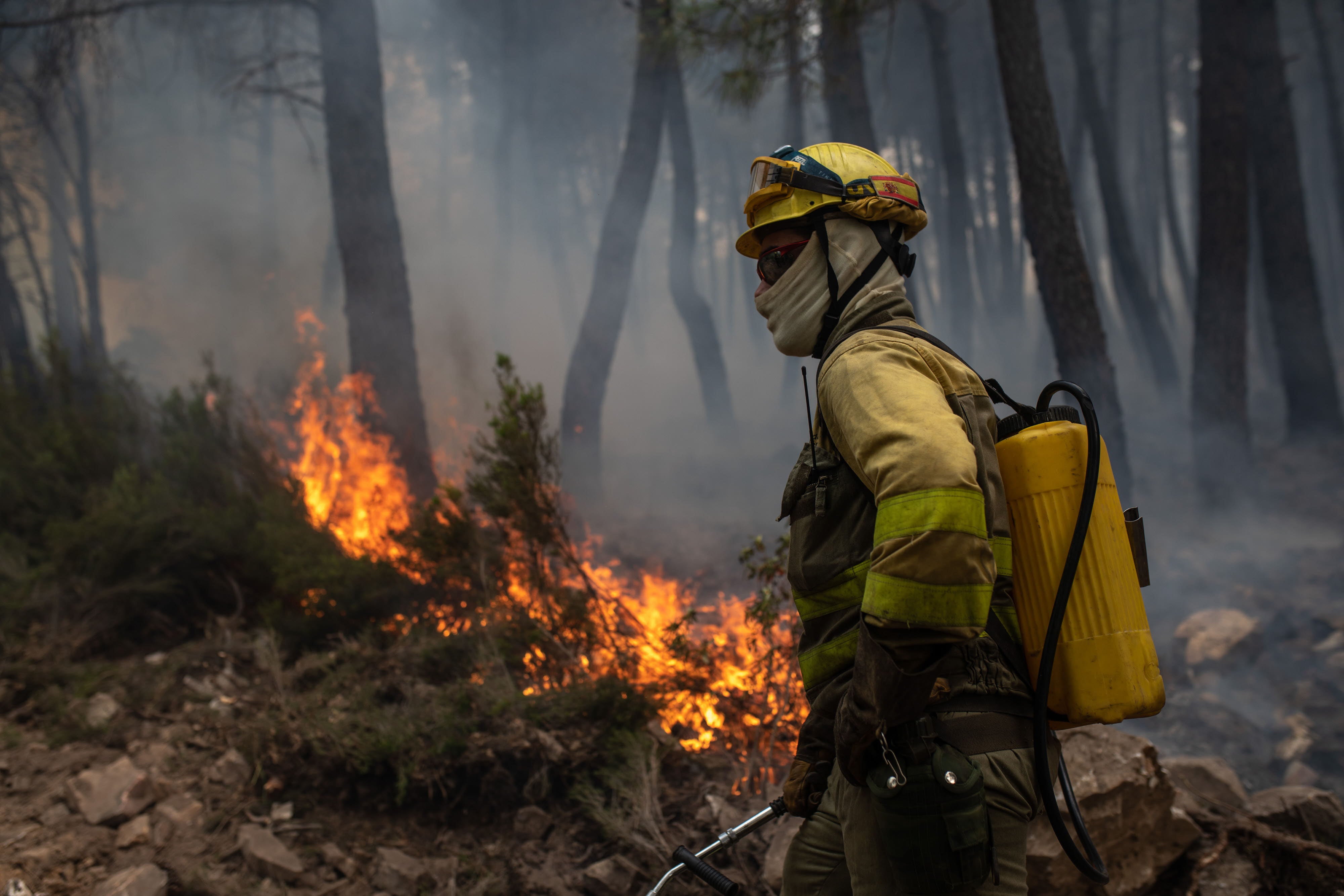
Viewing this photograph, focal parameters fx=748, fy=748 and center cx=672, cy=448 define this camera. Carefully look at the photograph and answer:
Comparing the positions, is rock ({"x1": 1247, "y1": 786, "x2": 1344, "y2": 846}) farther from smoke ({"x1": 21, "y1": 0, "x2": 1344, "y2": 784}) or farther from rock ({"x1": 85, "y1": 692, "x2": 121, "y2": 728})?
rock ({"x1": 85, "y1": 692, "x2": 121, "y2": 728})

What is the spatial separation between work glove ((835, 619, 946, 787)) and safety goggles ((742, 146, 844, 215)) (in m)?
1.01

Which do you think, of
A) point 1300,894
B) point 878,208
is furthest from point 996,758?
point 1300,894

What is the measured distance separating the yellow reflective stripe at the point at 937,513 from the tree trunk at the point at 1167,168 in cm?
2197

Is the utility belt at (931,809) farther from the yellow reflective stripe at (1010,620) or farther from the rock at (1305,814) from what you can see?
the rock at (1305,814)

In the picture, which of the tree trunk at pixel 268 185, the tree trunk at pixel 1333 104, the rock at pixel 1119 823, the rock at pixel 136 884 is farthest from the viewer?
the tree trunk at pixel 268 185

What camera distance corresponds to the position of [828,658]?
1602mm

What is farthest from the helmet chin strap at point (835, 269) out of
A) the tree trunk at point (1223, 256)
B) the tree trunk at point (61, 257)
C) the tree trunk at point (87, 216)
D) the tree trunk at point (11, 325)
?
the tree trunk at point (61, 257)

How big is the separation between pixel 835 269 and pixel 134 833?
11.9ft

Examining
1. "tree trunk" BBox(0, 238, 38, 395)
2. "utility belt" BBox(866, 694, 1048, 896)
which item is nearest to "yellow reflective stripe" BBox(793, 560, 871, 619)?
"utility belt" BBox(866, 694, 1048, 896)

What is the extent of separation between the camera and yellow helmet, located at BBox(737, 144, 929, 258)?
1756 mm

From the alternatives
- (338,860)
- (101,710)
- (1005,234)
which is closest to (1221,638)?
(338,860)

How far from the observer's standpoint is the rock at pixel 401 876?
2914 mm

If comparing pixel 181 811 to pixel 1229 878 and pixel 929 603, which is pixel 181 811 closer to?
pixel 929 603

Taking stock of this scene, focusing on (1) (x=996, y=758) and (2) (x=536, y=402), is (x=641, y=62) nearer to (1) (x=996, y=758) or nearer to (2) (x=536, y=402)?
(2) (x=536, y=402)
